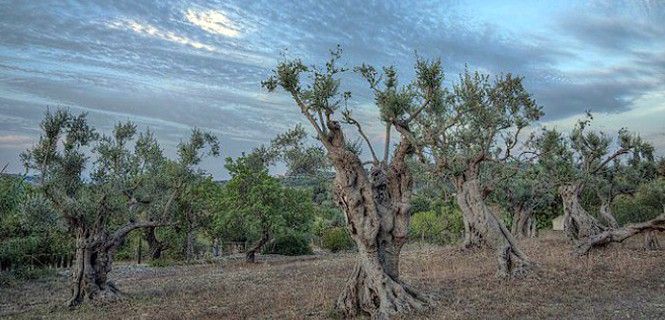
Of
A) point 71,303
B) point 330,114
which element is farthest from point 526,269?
point 71,303

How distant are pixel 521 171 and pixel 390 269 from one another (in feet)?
63.6

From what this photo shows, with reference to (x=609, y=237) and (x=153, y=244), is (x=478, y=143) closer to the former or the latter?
(x=609, y=237)

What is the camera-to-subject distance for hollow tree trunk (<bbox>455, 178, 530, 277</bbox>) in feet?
79.1

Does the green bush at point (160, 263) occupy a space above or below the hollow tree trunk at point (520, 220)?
below

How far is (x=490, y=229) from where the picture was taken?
87.7 feet

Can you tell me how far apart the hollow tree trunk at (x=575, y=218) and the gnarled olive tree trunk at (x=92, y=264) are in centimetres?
3205

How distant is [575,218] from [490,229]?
15916 millimetres

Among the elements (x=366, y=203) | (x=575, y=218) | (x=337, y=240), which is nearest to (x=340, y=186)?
(x=366, y=203)

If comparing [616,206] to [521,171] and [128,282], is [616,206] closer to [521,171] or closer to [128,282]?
[521,171]

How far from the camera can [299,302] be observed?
19922 mm

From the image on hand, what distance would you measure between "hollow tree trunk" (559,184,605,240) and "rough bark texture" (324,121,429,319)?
2581cm

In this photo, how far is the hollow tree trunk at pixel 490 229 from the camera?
24109mm

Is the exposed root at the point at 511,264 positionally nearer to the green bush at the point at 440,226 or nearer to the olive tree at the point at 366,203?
the olive tree at the point at 366,203

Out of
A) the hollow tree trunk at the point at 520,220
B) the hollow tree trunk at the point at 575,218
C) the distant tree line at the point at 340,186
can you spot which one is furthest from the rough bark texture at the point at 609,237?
the hollow tree trunk at the point at 520,220
